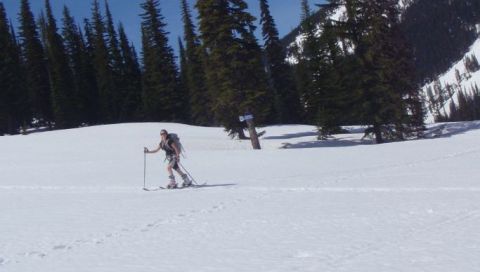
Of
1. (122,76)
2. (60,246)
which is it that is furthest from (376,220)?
(122,76)

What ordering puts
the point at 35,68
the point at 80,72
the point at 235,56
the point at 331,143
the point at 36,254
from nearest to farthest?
the point at 36,254
the point at 235,56
the point at 331,143
the point at 35,68
the point at 80,72

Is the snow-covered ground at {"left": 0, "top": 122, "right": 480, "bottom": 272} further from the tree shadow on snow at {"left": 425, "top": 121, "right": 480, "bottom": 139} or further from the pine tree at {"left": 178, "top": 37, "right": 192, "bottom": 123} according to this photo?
the pine tree at {"left": 178, "top": 37, "right": 192, "bottom": 123}

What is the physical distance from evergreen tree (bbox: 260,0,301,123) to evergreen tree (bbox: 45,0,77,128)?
20.7 m

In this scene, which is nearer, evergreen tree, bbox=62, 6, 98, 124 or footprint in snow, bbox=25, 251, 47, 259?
footprint in snow, bbox=25, 251, 47, 259

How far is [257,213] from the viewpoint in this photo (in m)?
11.2

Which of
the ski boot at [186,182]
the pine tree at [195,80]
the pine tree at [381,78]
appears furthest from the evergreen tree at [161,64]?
the ski boot at [186,182]

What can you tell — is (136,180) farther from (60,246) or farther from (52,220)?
(60,246)

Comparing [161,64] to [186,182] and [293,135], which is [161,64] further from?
[186,182]

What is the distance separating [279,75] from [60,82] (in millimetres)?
22544

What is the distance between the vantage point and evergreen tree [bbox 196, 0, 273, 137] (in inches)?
1164

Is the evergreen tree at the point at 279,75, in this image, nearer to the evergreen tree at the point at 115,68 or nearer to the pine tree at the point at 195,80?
the pine tree at the point at 195,80

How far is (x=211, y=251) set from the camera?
7914mm

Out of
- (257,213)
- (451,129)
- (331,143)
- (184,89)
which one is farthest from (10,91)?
(257,213)

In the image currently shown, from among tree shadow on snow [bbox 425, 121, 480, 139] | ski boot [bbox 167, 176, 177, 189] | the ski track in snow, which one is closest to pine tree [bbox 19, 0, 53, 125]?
tree shadow on snow [bbox 425, 121, 480, 139]
